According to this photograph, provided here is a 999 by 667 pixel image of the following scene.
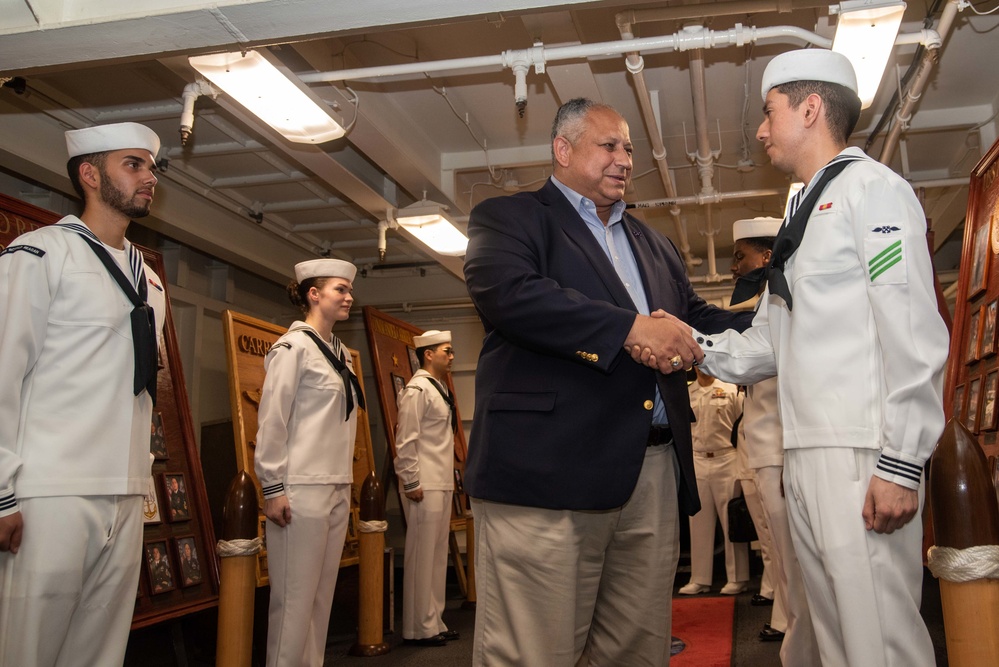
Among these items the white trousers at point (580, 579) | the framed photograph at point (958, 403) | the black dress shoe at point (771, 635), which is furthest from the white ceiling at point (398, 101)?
the black dress shoe at point (771, 635)

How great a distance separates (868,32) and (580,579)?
290 cm

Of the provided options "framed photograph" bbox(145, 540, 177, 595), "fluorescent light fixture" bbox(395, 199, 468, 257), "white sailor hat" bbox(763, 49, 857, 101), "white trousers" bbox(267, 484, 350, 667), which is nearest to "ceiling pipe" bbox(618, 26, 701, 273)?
"fluorescent light fixture" bbox(395, 199, 468, 257)

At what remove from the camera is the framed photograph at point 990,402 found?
409 cm

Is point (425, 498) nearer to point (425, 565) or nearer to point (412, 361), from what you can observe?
point (425, 565)

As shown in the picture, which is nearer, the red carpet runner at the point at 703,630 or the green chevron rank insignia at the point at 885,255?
the green chevron rank insignia at the point at 885,255

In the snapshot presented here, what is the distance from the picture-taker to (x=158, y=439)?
485cm

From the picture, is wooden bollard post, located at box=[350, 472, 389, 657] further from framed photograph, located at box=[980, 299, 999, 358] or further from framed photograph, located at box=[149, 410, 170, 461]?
framed photograph, located at box=[980, 299, 999, 358]

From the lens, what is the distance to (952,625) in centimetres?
172

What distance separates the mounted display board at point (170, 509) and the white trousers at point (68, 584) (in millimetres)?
1996

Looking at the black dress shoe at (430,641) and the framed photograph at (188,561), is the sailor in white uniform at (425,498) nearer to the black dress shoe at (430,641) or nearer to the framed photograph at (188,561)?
the black dress shoe at (430,641)

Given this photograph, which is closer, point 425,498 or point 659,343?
point 659,343

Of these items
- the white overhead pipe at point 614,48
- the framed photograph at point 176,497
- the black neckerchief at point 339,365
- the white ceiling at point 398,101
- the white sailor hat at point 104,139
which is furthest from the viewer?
the framed photograph at point 176,497

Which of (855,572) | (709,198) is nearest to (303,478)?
(855,572)

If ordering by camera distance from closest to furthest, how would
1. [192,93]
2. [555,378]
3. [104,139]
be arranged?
[555,378] → [104,139] → [192,93]
